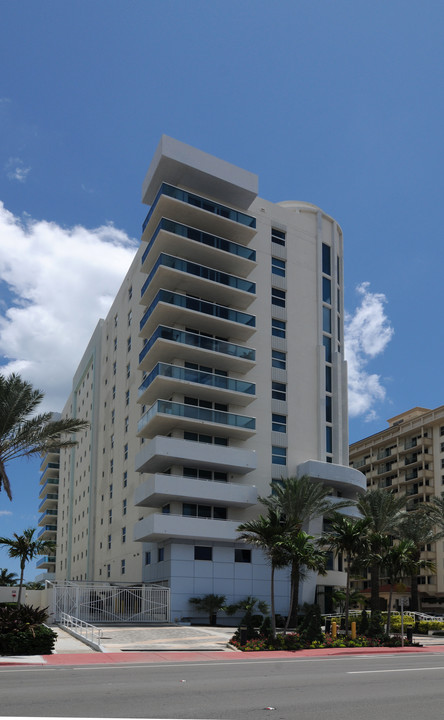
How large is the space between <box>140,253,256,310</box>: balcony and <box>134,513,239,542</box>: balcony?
15.8 m

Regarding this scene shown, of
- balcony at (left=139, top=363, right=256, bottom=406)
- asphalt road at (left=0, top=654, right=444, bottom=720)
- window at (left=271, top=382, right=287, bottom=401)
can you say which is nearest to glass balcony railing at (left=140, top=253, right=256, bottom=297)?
balcony at (left=139, top=363, right=256, bottom=406)

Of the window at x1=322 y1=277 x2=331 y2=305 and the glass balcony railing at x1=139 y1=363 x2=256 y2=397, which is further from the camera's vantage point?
the window at x1=322 y1=277 x2=331 y2=305

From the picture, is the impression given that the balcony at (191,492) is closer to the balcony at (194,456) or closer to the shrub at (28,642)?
the balcony at (194,456)

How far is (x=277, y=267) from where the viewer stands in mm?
55156

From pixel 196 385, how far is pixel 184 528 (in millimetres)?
9274

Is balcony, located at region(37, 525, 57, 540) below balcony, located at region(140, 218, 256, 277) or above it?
below

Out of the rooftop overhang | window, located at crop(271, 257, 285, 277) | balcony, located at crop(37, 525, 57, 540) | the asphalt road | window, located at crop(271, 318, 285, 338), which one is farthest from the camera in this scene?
balcony, located at crop(37, 525, 57, 540)

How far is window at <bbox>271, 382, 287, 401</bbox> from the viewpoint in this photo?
52309mm

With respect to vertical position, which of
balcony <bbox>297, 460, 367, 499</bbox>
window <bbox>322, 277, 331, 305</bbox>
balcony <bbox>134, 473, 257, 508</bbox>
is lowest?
balcony <bbox>134, 473, 257, 508</bbox>

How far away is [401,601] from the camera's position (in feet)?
110

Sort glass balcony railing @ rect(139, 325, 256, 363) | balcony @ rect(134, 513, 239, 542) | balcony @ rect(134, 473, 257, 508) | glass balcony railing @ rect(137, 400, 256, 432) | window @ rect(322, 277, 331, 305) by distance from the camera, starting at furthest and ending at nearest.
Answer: window @ rect(322, 277, 331, 305), glass balcony railing @ rect(139, 325, 256, 363), glass balcony railing @ rect(137, 400, 256, 432), balcony @ rect(134, 473, 257, 508), balcony @ rect(134, 513, 239, 542)

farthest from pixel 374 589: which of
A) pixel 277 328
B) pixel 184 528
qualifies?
pixel 277 328

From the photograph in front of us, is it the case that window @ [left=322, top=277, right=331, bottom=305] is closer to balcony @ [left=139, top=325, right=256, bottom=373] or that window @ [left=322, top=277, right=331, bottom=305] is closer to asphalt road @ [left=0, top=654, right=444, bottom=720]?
balcony @ [left=139, top=325, right=256, bottom=373]

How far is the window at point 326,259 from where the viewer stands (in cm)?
5822
